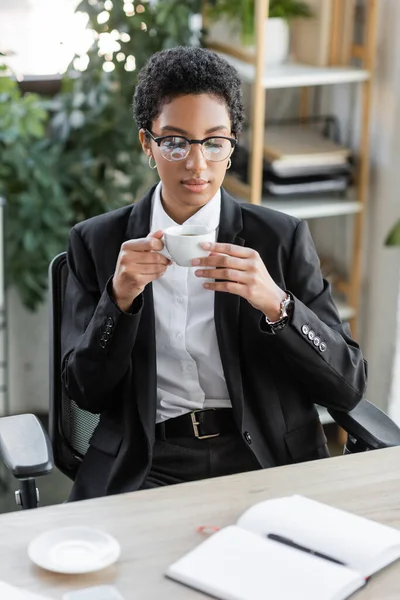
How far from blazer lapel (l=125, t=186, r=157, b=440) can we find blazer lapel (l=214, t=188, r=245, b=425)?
0.12 m

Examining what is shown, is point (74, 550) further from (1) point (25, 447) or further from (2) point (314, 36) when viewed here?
(2) point (314, 36)

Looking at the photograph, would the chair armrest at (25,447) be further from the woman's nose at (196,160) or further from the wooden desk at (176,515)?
the woman's nose at (196,160)

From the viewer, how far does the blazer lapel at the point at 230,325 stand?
1765 millimetres

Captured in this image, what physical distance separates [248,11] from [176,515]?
6.28 feet

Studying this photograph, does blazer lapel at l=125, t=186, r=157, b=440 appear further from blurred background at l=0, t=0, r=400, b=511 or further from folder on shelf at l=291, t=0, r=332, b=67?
folder on shelf at l=291, t=0, r=332, b=67

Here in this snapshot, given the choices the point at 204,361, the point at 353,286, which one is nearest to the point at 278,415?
the point at 204,361

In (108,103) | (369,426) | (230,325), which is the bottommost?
(369,426)

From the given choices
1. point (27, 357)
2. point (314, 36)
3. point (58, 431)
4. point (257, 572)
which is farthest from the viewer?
point (27, 357)

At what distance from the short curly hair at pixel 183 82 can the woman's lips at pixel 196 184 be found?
0.44 ft

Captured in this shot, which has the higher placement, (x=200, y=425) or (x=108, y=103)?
(x=108, y=103)

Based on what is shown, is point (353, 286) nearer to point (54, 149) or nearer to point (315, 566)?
point (54, 149)

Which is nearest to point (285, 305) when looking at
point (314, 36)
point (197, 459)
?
point (197, 459)

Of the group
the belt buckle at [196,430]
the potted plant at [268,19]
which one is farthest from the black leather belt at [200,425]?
the potted plant at [268,19]

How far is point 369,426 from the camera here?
1.73 m
